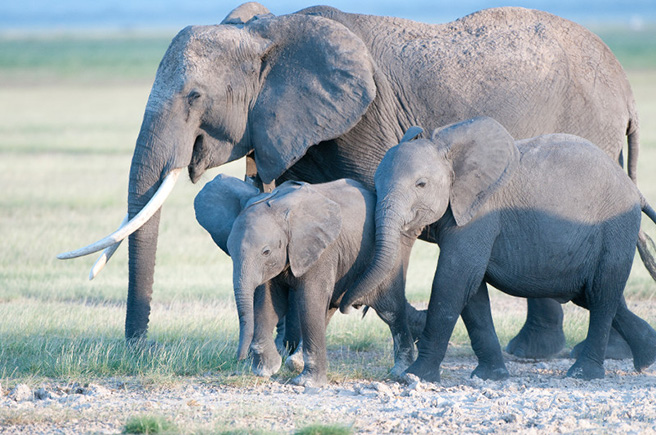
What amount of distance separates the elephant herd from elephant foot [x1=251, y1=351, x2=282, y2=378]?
0.01 m

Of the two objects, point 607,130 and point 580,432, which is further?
point 607,130

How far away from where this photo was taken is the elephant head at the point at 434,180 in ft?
20.6

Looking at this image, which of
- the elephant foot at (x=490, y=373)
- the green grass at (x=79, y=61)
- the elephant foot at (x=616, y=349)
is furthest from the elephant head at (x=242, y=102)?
the green grass at (x=79, y=61)

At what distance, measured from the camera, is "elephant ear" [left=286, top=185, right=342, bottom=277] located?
6.32 metres

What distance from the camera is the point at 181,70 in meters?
6.95

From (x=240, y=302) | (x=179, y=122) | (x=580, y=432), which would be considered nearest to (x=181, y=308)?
(x=179, y=122)

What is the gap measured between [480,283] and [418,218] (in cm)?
58

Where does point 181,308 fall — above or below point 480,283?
below

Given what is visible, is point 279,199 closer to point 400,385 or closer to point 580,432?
point 400,385

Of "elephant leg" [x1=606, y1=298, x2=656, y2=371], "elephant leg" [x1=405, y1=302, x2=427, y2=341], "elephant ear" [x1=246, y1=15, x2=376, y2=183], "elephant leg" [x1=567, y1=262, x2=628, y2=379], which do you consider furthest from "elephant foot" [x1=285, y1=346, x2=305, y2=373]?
"elephant leg" [x1=606, y1=298, x2=656, y2=371]

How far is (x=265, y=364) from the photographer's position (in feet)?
21.6

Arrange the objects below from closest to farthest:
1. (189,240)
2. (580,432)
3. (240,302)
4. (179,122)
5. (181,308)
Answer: (580,432) → (240,302) → (179,122) → (181,308) → (189,240)

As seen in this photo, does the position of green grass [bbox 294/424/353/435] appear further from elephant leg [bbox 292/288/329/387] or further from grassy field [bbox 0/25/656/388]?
grassy field [bbox 0/25/656/388]

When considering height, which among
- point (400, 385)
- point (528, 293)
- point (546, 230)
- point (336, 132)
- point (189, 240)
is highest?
point (336, 132)
